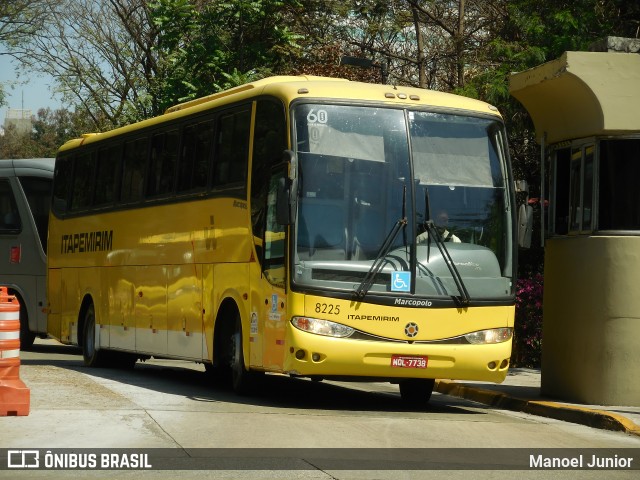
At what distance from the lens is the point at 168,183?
18141 millimetres

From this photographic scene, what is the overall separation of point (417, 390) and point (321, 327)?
8.70 feet

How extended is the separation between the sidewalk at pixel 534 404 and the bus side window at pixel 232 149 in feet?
14.2

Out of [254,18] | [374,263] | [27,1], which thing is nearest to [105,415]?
[374,263]

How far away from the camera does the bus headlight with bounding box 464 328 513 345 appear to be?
14.5 m

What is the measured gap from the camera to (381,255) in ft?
46.4

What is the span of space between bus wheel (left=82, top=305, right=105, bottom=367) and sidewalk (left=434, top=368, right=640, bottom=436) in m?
5.64

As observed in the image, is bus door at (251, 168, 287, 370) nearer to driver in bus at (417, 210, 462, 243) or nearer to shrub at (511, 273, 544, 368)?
driver in bus at (417, 210, 462, 243)

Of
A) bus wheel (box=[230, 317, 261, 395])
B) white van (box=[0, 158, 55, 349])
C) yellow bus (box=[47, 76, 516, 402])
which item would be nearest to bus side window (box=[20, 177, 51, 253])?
white van (box=[0, 158, 55, 349])

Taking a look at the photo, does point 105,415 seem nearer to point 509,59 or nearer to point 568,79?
point 568,79

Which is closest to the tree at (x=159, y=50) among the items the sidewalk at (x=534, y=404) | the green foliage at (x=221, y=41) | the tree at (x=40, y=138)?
the green foliage at (x=221, y=41)

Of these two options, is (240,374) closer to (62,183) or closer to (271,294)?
(271,294)

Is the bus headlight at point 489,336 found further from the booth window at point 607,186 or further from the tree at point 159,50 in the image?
the tree at point 159,50

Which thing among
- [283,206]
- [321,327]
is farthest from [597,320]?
[283,206]

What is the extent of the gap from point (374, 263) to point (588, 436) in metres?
2.94
